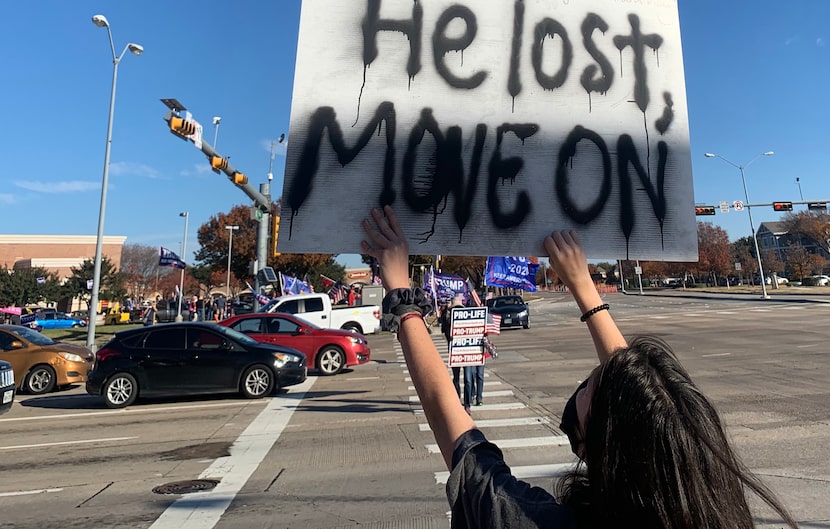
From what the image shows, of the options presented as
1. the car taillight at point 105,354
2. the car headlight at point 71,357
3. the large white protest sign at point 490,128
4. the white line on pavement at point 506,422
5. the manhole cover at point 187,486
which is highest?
the large white protest sign at point 490,128

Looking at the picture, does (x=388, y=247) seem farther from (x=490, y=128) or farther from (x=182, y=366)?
(x=182, y=366)

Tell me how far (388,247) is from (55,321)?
5049 cm

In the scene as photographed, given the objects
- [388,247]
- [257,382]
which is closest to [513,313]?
[257,382]

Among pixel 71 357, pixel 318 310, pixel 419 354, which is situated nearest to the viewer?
pixel 419 354

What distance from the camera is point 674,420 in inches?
36.5

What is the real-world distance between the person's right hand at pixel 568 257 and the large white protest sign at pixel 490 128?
0.13 ft

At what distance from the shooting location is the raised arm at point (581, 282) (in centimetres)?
159

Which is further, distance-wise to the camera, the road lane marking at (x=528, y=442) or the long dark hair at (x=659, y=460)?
the road lane marking at (x=528, y=442)

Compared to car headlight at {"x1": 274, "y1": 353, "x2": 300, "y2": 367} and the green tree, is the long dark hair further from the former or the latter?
the green tree

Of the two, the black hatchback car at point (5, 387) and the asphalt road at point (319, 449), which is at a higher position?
the black hatchback car at point (5, 387)

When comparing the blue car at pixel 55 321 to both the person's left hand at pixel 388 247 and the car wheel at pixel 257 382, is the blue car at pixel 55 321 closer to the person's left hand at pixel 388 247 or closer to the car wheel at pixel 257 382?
the car wheel at pixel 257 382

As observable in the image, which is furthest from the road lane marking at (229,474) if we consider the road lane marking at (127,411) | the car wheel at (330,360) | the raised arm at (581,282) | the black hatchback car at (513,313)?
the black hatchback car at (513,313)

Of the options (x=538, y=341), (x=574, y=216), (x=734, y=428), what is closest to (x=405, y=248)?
(x=574, y=216)

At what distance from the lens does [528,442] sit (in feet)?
21.0
